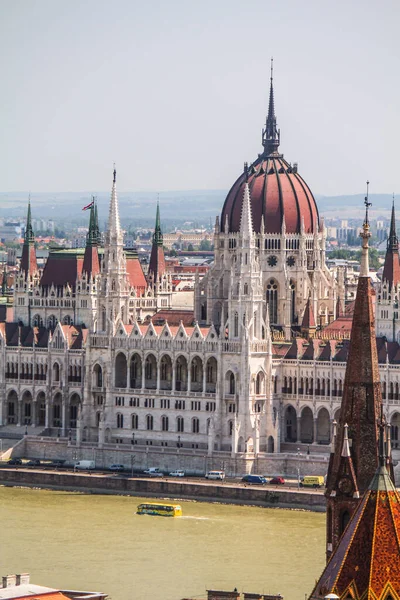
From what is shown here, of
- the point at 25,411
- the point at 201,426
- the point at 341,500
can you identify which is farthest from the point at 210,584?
the point at 25,411

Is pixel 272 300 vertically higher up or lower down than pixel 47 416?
higher up

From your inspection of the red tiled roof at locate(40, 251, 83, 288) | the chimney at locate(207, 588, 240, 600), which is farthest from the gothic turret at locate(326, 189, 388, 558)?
the red tiled roof at locate(40, 251, 83, 288)

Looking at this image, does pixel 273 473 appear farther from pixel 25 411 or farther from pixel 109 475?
pixel 25 411

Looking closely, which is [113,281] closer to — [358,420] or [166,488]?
[166,488]

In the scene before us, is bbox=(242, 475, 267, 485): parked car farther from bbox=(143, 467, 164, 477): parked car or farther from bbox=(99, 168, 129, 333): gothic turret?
bbox=(99, 168, 129, 333): gothic turret

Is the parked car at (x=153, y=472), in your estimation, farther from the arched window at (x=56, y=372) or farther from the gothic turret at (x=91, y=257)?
the gothic turret at (x=91, y=257)

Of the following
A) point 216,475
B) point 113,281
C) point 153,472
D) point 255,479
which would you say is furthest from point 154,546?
point 113,281
